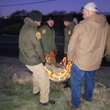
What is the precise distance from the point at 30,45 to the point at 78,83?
1.18 meters

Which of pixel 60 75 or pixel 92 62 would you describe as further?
pixel 60 75

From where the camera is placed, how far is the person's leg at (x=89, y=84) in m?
7.18

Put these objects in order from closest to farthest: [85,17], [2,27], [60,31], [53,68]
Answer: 1. [85,17]
2. [53,68]
3. [60,31]
4. [2,27]

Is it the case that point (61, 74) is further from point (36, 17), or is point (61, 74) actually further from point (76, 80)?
point (36, 17)

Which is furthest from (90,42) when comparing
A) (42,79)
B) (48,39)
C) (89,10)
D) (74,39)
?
(48,39)

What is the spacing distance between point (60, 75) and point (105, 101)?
3.58ft

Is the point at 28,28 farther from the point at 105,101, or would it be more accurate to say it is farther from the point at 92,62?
the point at 105,101

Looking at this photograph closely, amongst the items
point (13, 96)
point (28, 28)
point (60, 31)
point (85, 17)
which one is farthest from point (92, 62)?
point (60, 31)

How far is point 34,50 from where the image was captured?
6988mm

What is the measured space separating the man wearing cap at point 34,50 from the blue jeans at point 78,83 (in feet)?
1.99

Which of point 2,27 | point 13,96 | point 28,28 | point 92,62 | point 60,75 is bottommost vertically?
point 2,27

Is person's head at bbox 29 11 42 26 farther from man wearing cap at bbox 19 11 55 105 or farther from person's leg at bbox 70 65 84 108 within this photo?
person's leg at bbox 70 65 84 108

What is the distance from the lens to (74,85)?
684cm

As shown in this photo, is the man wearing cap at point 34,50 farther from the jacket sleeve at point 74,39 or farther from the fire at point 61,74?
the jacket sleeve at point 74,39
